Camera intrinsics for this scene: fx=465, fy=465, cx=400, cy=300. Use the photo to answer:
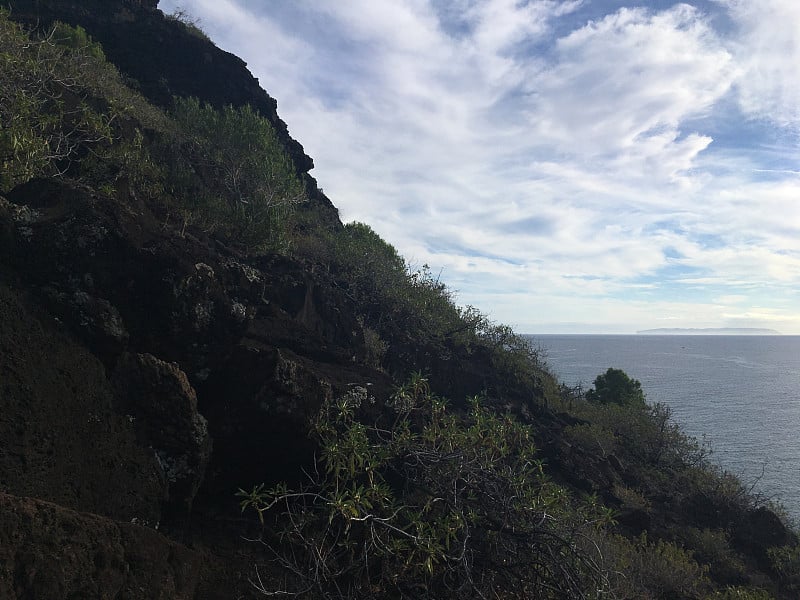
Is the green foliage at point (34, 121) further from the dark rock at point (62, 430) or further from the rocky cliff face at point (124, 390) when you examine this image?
the dark rock at point (62, 430)

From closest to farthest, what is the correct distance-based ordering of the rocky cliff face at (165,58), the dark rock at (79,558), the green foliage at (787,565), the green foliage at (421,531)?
1. the dark rock at (79,558)
2. the green foliage at (421,531)
3. the green foliage at (787,565)
4. the rocky cliff face at (165,58)

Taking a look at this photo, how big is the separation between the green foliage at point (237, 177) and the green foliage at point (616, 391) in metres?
22.4

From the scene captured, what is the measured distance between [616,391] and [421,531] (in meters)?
27.6

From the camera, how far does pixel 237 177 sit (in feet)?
57.3

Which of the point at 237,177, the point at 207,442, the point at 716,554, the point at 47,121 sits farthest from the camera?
the point at 237,177

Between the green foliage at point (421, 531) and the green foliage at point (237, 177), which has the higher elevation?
→ the green foliage at point (237, 177)

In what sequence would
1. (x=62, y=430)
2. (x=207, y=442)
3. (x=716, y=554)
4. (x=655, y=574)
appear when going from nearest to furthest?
(x=62, y=430) → (x=207, y=442) → (x=655, y=574) → (x=716, y=554)

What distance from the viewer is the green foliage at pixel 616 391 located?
28.5 m

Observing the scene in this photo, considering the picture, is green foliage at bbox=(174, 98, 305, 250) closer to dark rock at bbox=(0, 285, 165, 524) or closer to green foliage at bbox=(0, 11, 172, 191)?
green foliage at bbox=(0, 11, 172, 191)

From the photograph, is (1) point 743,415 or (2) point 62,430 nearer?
(2) point 62,430

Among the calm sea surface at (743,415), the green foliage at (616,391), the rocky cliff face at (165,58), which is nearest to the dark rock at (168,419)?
the rocky cliff face at (165,58)

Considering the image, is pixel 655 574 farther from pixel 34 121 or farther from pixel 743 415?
pixel 743 415

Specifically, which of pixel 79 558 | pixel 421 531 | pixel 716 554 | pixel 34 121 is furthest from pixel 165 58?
pixel 716 554

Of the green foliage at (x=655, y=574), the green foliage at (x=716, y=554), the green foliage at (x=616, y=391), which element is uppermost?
the green foliage at (x=616, y=391)
